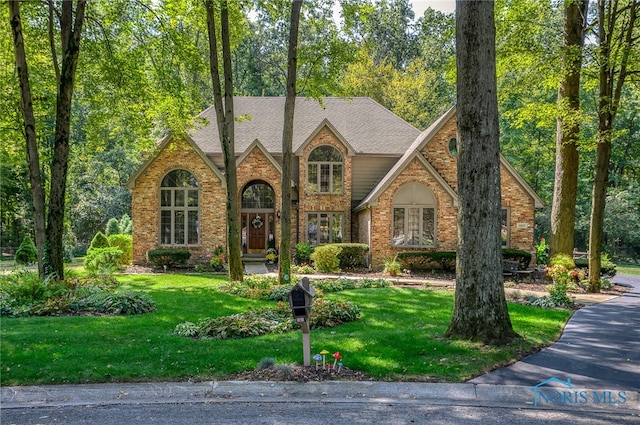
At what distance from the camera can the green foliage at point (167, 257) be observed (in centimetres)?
1942

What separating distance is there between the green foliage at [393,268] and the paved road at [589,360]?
912 centimetres

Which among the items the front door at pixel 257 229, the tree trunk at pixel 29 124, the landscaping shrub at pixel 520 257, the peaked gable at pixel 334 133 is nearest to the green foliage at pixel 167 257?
the front door at pixel 257 229

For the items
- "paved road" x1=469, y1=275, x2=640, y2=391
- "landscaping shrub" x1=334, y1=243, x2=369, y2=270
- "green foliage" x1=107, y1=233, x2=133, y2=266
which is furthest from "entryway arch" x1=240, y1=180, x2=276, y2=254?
"paved road" x1=469, y1=275, x2=640, y2=391

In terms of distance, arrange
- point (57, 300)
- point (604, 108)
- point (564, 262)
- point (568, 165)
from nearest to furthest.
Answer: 1. point (57, 300)
2. point (604, 108)
3. point (564, 262)
4. point (568, 165)

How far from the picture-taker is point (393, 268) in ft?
60.7

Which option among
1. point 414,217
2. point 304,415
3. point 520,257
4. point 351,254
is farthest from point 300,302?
point 520,257

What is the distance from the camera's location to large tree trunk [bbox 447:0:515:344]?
689cm

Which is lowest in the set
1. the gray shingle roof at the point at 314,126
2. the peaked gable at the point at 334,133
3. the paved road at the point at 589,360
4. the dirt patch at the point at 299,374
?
the paved road at the point at 589,360

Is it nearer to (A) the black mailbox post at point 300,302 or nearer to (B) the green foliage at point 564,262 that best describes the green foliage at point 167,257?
(B) the green foliage at point 564,262

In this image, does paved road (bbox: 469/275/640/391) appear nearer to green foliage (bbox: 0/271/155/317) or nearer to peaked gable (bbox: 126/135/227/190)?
green foliage (bbox: 0/271/155/317)

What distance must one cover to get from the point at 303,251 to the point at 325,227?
8.65 ft

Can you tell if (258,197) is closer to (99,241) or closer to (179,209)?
(179,209)

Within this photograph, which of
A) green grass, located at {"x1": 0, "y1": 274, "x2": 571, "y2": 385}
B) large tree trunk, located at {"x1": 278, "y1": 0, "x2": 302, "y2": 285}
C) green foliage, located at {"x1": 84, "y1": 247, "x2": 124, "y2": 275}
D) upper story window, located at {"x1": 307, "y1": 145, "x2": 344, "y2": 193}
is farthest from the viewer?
upper story window, located at {"x1": 307, "y1": 145, "x2": 344, "y2": 193}

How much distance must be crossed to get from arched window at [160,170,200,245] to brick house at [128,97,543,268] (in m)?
0.04
